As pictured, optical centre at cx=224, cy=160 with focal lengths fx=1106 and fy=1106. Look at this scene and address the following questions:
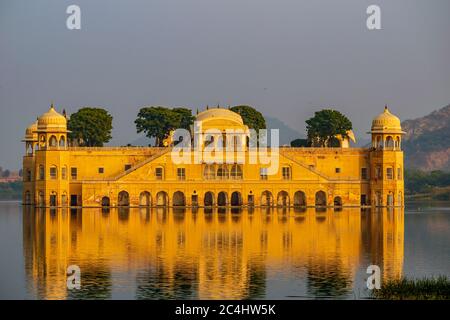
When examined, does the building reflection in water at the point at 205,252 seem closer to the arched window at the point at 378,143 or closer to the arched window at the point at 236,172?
the arched window at the point at 236,172

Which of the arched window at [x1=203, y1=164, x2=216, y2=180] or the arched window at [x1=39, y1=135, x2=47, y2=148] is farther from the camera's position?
the arched window at [x1=39, y1=135, x2=47, y2=148]

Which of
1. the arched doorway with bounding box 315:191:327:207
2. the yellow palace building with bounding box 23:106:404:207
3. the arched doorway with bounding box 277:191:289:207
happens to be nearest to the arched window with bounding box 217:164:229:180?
the yellow palace building with bounding box 23:106:404:207

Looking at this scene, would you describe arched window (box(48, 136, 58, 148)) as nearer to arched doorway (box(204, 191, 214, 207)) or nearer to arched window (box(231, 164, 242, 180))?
arched doorway (box(204, 191, 214, 207))

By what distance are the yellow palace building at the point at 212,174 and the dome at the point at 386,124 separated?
79mm

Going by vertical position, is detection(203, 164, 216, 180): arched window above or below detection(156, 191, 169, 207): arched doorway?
above

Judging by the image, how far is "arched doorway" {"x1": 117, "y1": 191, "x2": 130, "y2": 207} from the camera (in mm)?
85375

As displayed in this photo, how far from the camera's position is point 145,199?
8600 cm

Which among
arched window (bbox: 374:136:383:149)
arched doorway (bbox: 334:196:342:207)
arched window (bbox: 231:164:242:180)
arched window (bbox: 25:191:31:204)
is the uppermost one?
arched window (bbox: 374:136:383:149)

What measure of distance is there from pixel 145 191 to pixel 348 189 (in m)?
15.6

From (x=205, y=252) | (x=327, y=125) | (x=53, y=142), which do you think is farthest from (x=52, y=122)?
(x=205, y=252)

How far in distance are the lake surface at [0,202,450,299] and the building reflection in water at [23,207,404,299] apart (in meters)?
0.04

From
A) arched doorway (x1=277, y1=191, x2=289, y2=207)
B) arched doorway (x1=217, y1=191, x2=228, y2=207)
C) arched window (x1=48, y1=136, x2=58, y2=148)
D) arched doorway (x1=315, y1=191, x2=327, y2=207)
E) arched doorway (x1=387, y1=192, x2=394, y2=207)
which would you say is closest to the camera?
arched doorway (x1=277, y1=191, x2=289, y2=207)

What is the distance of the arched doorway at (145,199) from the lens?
85312 mm
